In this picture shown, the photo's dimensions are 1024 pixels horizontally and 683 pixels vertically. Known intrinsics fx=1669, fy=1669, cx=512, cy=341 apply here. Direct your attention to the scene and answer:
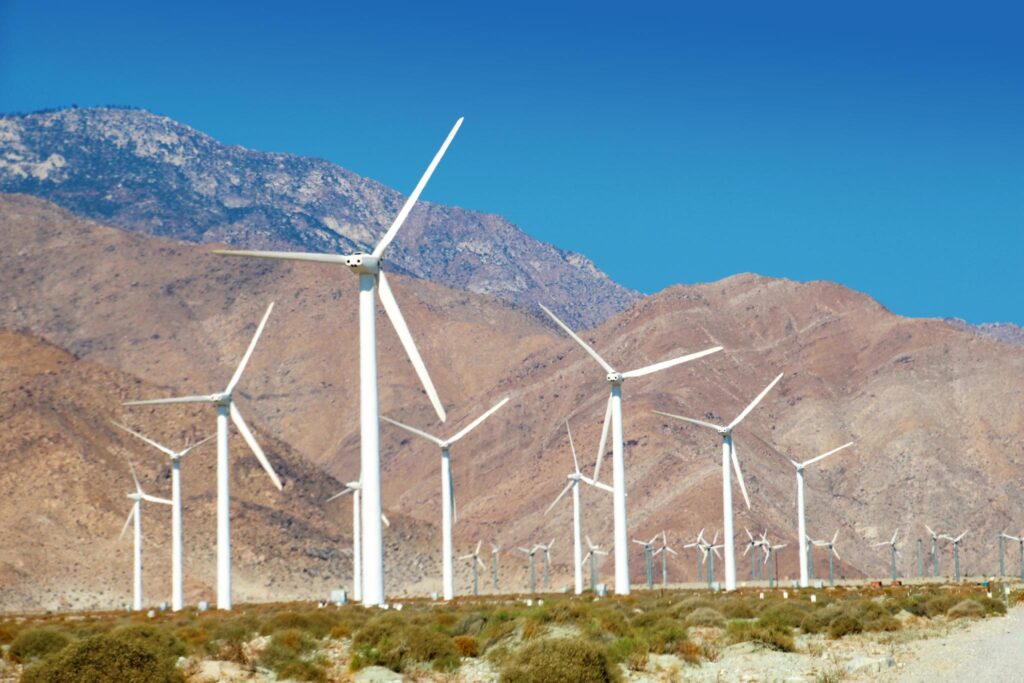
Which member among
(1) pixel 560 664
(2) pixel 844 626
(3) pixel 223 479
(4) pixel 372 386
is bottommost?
→ (1) pixel 560 664

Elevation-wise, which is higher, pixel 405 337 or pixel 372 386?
pixel 405 337

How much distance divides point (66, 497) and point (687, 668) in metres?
128

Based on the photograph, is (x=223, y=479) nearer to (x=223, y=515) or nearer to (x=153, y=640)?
(x=223, y=515)

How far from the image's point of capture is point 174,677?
96.9ft

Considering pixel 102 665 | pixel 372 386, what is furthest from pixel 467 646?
pixel 372 386

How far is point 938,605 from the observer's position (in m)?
55.6

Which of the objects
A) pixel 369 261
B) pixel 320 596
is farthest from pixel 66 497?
pixel 369 261

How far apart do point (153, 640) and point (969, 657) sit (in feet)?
55.3

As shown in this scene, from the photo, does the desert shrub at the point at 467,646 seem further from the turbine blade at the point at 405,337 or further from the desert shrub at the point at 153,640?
the turbine blade at the point at 405,337

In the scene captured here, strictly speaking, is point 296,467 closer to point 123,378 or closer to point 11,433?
point 123,378

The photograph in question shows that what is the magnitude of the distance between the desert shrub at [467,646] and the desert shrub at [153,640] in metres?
6.25

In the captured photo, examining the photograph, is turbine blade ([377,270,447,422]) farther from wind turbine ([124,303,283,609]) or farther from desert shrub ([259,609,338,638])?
wind turbine ([124,303,283,609])

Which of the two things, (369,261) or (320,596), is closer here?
(369,261)

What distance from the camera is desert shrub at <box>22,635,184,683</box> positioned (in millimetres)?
27872
